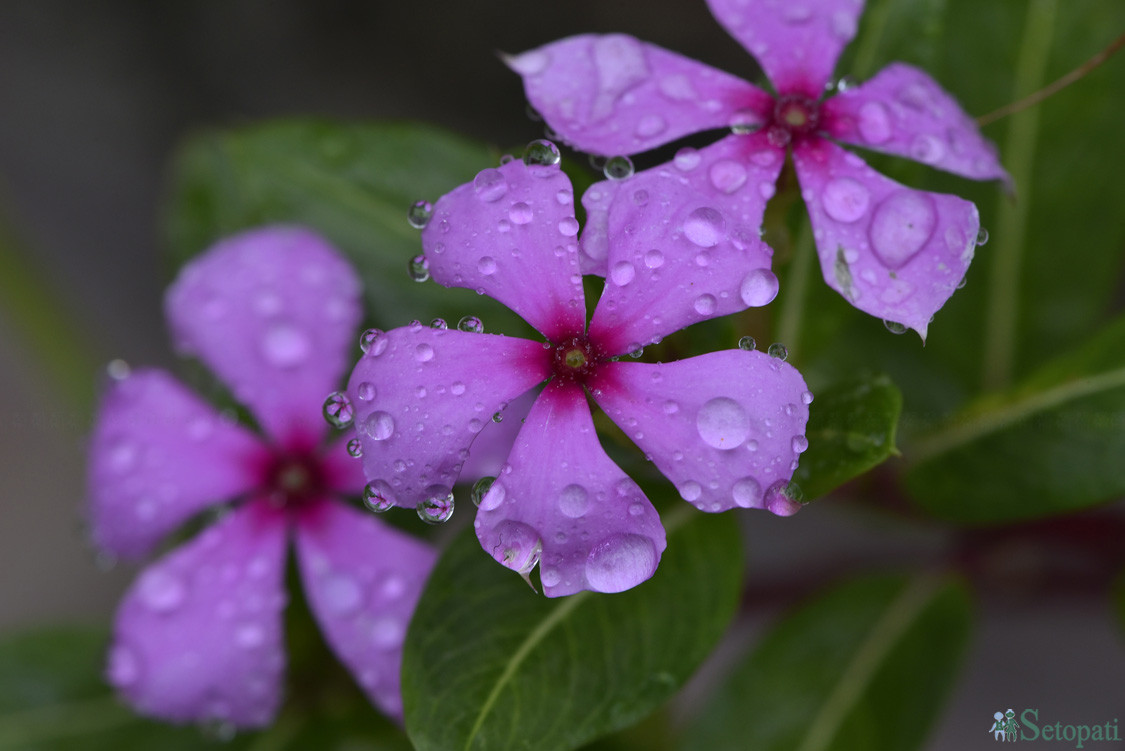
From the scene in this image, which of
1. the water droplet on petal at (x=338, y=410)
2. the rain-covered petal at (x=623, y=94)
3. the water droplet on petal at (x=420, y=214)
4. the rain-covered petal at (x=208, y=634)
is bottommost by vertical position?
the rain-covered petal at (x=208, y=634)

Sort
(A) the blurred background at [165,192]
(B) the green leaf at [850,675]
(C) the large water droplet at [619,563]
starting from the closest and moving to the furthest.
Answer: (C) the large water droplet at [619,563] → (B) the green leaf at [850,675] → (A) the blurred background at [165,192]

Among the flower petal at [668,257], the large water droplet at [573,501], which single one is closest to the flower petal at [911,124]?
the flower petal at [668,257]

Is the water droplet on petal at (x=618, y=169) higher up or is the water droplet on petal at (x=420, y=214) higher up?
the water droplet on petal at (x=618, y=169)

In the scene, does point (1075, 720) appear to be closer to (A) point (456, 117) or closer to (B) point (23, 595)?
(A) point (456, 117)

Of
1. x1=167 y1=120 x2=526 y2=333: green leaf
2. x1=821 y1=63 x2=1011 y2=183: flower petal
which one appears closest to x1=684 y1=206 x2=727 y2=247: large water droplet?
x1=821 y1=63 x2=1011 y2=183: flower petal

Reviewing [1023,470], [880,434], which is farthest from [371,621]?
[1023,470]

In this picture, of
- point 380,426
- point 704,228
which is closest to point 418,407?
point 380,426

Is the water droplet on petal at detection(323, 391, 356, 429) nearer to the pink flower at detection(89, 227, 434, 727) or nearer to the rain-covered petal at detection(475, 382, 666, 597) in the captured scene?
the rain-covered petal at detection(475, 382, 666, 597)

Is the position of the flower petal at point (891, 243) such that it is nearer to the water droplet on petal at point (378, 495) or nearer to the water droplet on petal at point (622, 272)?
the water droplet on petal at point (622, 272)
